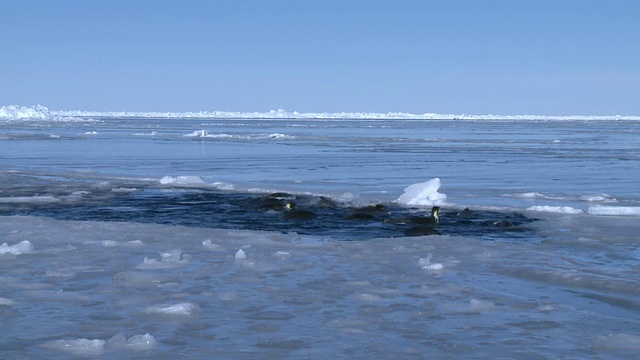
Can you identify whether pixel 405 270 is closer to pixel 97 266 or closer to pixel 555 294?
pixel 555 294

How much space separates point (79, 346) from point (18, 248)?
131 inches

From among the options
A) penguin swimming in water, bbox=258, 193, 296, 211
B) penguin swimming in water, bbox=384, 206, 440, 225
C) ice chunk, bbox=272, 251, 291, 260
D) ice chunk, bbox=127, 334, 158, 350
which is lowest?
penguin swimming in water, bbox=258, 193, 296, 211

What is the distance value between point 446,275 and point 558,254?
5.37 ft

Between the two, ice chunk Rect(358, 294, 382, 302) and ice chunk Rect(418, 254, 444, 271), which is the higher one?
ice chunk Rect(358, 294, 382, 302)

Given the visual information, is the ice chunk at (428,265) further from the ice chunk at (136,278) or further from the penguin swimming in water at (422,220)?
the penguin swimming in water at (422,220)

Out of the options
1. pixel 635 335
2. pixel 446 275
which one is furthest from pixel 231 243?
pixel 635 335

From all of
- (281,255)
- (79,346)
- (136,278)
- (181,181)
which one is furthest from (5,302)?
(181,181)

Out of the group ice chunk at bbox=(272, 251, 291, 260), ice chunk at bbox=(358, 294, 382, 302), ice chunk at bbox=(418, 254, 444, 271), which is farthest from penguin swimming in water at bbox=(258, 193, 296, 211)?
ice chunk at bbox=(358, 294, 382, 302)

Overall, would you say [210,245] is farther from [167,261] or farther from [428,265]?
[428,265]

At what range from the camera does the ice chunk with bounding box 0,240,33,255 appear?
725cm

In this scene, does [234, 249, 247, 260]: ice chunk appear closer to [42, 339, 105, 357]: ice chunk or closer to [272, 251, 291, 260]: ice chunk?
[272, 251, 291, 260]: ice chunk

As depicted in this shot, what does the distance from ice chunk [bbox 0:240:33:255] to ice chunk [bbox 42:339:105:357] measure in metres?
3.09

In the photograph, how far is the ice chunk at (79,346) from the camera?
4316mm

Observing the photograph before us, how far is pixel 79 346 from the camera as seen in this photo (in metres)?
4.39
